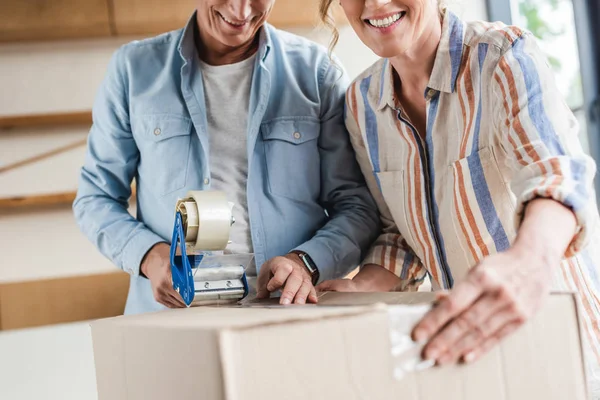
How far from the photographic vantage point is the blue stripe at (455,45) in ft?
3.53

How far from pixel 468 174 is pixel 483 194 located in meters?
0.04

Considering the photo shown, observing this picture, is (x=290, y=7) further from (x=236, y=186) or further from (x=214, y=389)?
(x=214, y=389)

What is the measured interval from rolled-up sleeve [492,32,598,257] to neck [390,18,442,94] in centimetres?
17

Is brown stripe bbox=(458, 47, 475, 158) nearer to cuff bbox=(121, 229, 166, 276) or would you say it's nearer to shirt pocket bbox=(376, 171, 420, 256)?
shirt pocket bbox=(376, 171, 420, 256)

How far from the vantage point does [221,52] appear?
1377 mm

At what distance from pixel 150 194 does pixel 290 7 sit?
1239 mm

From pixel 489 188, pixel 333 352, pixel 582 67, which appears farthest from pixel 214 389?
pixel 582 67

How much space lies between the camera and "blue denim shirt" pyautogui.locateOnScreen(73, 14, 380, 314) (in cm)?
128

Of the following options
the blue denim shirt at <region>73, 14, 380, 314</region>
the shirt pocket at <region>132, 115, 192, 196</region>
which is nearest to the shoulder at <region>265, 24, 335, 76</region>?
the blue denim shirt at <region>73, 14, 380, 314</region>

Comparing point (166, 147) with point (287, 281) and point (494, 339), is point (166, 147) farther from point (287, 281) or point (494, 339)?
point (494, 339)

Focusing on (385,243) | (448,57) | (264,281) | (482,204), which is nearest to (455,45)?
(448,57)

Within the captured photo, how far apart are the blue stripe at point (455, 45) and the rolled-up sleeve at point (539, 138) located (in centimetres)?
11

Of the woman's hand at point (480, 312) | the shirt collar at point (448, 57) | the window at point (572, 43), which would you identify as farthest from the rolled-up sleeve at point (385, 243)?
the window at point (572, 43)

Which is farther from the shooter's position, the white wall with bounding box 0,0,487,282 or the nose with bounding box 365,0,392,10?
the white wall with bounding box 0,0,487,282
